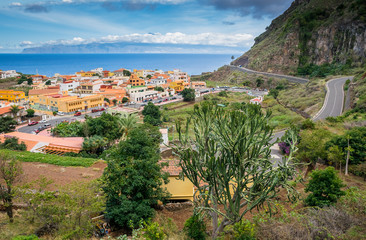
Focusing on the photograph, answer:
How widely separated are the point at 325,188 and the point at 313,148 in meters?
6.60

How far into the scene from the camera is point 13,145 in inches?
930

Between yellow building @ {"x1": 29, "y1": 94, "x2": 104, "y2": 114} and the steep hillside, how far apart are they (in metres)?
58.6

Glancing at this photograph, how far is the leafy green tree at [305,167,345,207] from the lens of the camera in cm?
1048

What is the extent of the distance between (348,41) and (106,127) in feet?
231

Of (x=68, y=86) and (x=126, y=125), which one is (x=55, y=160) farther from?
(x=68, y=86)

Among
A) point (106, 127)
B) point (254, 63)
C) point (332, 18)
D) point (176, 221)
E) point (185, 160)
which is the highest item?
point (332, 18)

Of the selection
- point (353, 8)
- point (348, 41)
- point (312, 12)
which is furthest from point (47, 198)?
point (312, 12)

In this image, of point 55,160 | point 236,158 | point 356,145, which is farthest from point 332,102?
point 55,160

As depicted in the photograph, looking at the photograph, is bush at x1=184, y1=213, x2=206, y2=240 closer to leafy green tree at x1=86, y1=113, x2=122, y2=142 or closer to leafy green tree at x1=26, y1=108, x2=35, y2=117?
leafy green tree at x1=86, y1=113, x2=122, y2=142

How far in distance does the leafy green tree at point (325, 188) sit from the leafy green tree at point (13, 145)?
2378 cm

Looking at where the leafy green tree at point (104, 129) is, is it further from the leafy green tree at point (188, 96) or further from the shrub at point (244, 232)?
the leafy green tree at point (188, 96)

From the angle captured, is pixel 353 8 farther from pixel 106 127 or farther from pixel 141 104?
pixel 106 127

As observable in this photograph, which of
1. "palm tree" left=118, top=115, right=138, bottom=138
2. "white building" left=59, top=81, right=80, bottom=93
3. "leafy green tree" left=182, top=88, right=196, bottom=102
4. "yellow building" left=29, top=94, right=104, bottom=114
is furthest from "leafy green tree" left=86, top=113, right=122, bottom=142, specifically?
"white building" left=59, top=81, right=80, bottom=93

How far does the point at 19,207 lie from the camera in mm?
12859
